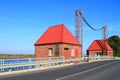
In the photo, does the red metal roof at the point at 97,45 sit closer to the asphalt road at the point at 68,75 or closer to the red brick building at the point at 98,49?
the red brick building at the point at 98,49

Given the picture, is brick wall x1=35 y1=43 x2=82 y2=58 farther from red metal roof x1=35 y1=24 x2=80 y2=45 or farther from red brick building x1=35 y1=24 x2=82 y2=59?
red metal roof x1=35 y1=24 x2=80 y2=45

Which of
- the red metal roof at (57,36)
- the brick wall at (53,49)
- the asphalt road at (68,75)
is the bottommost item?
the asphalt road at (68,75)

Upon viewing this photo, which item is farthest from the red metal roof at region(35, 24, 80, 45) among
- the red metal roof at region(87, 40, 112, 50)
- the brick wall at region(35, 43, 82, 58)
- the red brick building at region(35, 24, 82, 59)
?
the red metal roof at region(87, 40, 112, 50)

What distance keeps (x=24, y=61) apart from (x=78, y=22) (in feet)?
88.0

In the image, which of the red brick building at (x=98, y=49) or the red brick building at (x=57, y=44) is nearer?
the red brick building at (x=57, y=44)

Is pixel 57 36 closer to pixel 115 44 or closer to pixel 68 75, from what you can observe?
pixel 68 75

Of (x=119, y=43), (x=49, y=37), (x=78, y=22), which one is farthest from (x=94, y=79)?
(x=119, y=43)

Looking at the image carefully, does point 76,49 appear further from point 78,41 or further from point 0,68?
point 0,68

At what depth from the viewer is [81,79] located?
17344 millimetres

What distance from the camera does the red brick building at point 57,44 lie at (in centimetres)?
4435

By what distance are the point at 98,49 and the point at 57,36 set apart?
3920cm

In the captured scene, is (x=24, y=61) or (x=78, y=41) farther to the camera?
(x=78, y=41)

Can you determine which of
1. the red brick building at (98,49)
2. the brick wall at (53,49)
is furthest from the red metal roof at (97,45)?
the brick wall at (53,49)

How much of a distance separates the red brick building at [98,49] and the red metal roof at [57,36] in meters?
33.8
